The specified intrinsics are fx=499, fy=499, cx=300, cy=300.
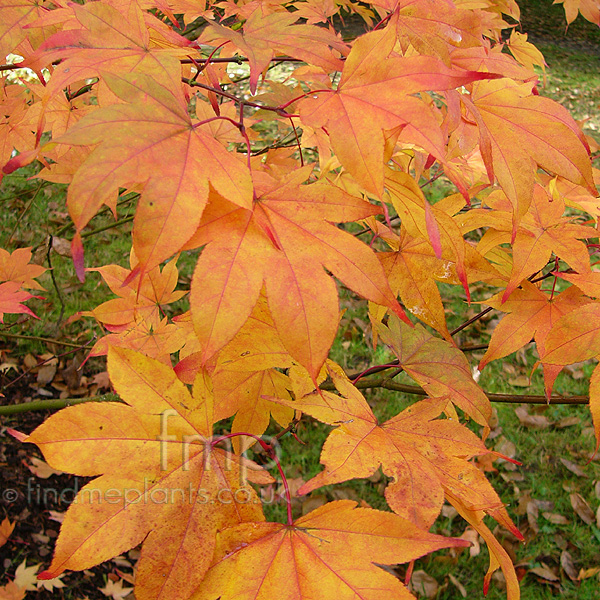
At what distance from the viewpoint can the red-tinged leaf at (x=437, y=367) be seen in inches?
37.9

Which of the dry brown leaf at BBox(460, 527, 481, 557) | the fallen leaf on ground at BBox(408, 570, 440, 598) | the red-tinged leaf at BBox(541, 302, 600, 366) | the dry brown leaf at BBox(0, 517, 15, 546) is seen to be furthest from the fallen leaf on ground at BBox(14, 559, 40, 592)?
the red-tinged leaf at BBox(541, 302, 600, 366)

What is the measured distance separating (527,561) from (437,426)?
6.15 ft

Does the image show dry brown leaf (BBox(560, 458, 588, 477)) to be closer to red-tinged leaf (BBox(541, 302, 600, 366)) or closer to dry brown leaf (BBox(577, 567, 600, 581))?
dry brown leaf (BBox(577, 567, 600, 581))

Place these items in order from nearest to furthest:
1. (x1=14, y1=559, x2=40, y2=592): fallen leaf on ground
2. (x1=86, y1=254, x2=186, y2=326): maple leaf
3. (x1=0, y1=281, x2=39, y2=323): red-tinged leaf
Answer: (x1=86, y1=254, x2=186, y2=326): maple leaf, (x1=0, y1=281, x2=39, y2=323): red-tinged leaf, (x1=14, y1=559, x2=40, y2=592): fallen leaf on ground

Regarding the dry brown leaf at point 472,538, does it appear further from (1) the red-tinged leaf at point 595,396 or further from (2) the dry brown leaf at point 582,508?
(1) the red-tinged leaf at point 595,396

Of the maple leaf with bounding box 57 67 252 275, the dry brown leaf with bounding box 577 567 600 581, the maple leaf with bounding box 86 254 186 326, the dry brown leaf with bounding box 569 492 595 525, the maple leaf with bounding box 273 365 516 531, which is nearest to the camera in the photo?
the maple leaf with bounding box 57 67 252 275

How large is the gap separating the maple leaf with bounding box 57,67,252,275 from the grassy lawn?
1.33m

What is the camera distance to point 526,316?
1078mm

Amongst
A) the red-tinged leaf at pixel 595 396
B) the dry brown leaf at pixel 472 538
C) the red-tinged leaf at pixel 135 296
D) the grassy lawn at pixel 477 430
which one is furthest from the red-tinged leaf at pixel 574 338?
the dry brown leaf at pixel 472 538

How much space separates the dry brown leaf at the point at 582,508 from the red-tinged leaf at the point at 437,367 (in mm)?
1902

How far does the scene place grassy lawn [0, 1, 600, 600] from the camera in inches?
86.4

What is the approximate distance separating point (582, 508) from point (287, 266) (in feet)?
8.18
